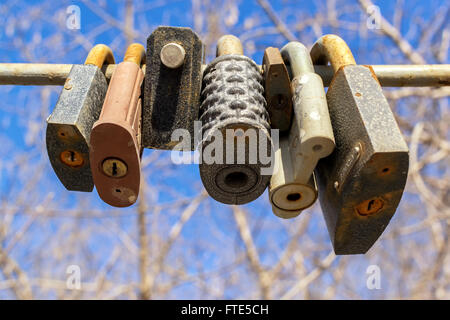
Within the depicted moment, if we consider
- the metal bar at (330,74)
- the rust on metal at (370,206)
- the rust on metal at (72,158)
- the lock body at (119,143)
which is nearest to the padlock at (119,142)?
the lock body at (119,143)

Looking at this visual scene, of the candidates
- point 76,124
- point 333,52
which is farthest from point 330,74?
point 76,124

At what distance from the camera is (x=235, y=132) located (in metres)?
0.82

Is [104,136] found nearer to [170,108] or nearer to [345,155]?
[170,108]

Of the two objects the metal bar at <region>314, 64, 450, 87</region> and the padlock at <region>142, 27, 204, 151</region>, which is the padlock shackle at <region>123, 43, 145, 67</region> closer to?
the padlock at <region>142, 27, 204, 151</region>

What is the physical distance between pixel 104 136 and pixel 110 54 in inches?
18.0

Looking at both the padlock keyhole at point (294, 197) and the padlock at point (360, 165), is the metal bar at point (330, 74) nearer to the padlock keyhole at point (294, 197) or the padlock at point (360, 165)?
the padlock at point (360, 165)

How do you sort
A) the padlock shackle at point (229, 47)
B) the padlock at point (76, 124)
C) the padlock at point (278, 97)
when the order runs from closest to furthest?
the padlock at point (76, 124), the padlock at point (278, 97), the padlock shackle at point (229, 47)

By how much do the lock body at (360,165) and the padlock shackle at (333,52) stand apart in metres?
0.12

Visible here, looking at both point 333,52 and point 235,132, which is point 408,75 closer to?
point 333,52

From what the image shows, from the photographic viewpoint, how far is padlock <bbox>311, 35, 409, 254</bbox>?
2.46ft

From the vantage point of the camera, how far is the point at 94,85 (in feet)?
3.14

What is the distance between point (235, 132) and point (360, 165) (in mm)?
242

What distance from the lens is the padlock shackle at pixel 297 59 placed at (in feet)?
3.32

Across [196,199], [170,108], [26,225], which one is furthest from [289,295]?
[170,108]
